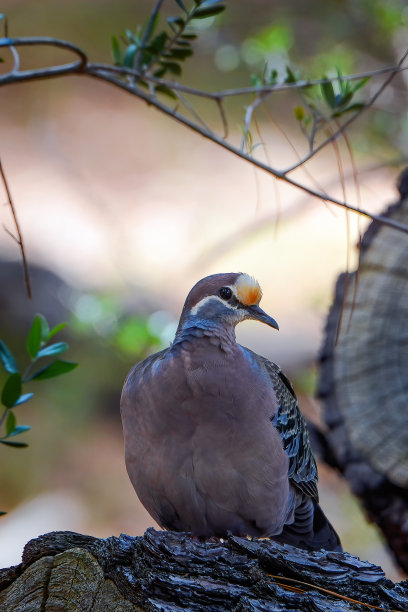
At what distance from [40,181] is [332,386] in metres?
5.61

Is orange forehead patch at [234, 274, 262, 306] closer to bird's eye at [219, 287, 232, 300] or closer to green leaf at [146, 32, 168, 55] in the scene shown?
bird's eye at [219, 287, 232, 300]

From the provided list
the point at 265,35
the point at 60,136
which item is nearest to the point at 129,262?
the point at 60,136

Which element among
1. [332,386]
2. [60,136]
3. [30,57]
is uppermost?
[30,57]

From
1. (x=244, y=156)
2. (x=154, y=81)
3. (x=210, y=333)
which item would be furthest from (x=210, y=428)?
(x=154, y=81)

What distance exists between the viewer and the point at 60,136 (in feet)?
28.9

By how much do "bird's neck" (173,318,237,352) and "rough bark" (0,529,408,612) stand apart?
0.56 meters

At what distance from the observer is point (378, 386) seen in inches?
128

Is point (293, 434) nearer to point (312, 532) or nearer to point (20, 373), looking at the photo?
point (312, 532)

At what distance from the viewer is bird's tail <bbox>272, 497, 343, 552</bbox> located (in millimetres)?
2600

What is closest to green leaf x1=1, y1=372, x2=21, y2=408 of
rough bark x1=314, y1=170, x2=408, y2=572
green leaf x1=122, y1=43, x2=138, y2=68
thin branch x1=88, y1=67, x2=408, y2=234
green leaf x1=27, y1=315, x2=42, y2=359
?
green leaf x1=27, y1=315, x2=42, y2=359

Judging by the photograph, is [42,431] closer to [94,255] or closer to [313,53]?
[94,255]

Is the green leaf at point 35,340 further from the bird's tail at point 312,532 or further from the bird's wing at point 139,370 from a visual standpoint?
the bird's tail at point 312,532

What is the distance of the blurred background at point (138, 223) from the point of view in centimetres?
576

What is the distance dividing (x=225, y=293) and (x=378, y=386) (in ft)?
4.31
